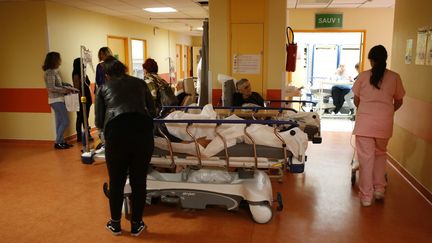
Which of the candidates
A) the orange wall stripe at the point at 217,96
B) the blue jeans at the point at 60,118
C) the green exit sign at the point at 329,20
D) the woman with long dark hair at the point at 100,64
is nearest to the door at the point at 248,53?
the orange wall stripe at the point at 217,96

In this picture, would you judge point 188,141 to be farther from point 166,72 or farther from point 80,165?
point 166,72

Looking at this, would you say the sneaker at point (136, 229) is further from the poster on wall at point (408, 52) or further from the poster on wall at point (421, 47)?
the poster on wall at point (408, 52)

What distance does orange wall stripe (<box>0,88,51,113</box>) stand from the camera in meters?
5.99

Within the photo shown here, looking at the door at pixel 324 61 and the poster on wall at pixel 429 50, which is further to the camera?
the door at pixel 324 61

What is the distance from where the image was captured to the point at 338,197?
3781mm

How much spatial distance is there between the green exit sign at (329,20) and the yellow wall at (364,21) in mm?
87

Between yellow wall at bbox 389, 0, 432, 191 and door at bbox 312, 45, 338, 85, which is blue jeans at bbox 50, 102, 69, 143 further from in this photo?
door at bbox 312, 45, 338, 85

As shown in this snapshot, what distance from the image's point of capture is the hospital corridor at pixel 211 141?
291 cm

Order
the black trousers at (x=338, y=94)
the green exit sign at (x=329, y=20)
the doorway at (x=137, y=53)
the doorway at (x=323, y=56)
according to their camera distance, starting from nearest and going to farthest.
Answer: the green exit sign at (x=329, y=20) < the black trousers at (x=338, y=94) < the doorway at (x=137, y=53) < the doorway at (x=323, y=56)

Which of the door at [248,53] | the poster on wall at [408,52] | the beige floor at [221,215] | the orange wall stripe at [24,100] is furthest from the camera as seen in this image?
the orange wall stripe at [24,100]

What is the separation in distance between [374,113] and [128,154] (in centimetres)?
218

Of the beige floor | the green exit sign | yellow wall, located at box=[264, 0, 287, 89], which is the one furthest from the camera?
the green exit sign

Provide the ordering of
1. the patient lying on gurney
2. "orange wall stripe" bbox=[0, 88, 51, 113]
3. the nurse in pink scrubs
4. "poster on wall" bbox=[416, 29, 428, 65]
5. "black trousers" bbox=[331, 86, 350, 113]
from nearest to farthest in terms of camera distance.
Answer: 1. the patient lying on gurney
2. the nurse in pink scrubs
3. "poster on wall" bbox=[416, 29, 428, 65]
4. "orange wall stripe" bbox=[0, 88, 51, 113]
5. "black trousers" bbox=[331, 86, 350, 113]

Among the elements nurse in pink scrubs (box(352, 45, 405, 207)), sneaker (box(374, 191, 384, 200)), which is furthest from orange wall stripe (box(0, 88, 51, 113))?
sneaker (box(374, 191, 384, 200))
